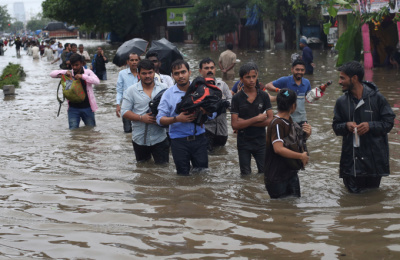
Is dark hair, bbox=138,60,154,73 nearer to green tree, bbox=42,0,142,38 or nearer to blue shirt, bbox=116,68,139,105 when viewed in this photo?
blue shirt, bbox=116,68,139,105

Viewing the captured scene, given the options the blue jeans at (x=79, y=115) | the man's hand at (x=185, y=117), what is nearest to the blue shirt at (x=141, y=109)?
the man's hand at (x=185, y=117)

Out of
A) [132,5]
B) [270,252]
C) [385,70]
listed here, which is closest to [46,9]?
[132,5]

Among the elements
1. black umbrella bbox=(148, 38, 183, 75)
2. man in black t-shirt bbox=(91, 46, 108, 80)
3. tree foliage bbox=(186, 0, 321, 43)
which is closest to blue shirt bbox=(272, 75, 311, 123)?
black umbrella bbox=(148, 38, 183, 75)

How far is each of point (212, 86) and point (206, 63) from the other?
62.5 inches

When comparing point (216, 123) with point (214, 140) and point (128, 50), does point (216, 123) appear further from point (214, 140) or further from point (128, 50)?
point (128, 50)

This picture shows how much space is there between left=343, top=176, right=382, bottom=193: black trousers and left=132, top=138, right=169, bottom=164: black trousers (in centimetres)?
265

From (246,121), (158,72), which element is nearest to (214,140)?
(158,72)

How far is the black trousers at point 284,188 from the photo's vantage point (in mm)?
6207

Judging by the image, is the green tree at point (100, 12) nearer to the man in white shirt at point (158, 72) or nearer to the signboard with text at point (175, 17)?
the signboard with text at point (175, 17)

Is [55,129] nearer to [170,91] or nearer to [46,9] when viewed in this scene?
[170,91]

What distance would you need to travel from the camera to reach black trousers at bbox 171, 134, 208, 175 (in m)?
7.29

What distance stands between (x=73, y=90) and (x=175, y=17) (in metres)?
51.2

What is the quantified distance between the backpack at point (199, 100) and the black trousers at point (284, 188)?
128 centimetres

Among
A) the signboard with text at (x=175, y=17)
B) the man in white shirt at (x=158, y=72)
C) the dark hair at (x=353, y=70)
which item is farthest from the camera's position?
the signboard with text at (x=175, y=17)
